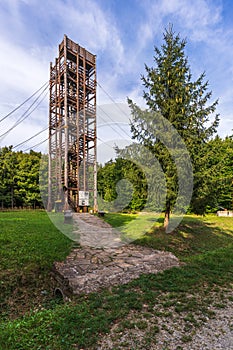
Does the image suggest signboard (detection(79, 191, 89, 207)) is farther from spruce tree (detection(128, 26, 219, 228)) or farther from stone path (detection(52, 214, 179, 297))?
stone path (detection(52, 214, 179, 297))

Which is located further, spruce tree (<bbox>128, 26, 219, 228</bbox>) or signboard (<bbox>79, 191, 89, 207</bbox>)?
signboard (<bbox>79, 191, 89, 207</bbox>)

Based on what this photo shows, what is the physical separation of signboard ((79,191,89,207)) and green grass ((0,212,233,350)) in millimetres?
7885

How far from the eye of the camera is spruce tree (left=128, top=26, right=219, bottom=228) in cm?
868

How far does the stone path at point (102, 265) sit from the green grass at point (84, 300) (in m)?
0.27

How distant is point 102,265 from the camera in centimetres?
501

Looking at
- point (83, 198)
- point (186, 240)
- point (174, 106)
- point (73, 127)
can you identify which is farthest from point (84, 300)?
point (73, 127)

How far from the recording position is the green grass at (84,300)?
2691 mm

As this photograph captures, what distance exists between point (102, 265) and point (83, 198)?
10.2m

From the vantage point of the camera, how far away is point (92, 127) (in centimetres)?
1623

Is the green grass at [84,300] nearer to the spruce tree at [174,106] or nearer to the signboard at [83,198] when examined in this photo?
the spruce tree at [174,106]

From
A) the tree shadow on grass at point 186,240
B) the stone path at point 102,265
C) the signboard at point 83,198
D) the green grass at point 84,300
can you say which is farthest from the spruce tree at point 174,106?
the signboard at point 83,198

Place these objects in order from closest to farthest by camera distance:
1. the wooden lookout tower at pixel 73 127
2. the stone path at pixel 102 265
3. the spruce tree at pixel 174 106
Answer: the stone path at pixel 102 265 < the spruce tree at pixel 174 106 < the wooden lookout tower at pixel 73 127

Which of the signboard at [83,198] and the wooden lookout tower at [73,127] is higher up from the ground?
the wooden lookout tower at [73,127]

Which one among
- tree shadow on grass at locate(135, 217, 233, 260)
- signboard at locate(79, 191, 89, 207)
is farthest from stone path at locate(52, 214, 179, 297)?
signboard at locate(79, 191, 89, 207)
